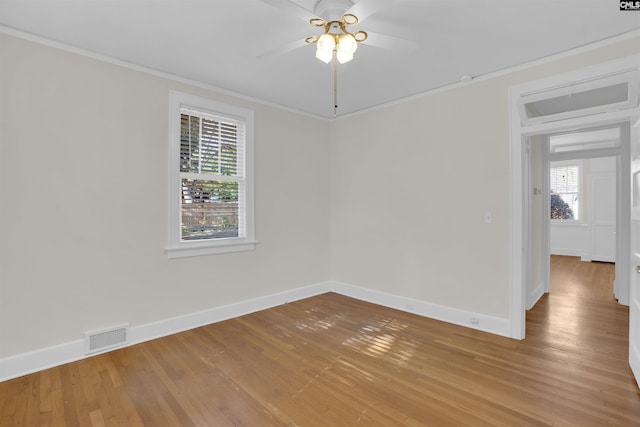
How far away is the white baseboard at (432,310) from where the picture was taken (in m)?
3.15

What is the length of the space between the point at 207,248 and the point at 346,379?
6.68ft

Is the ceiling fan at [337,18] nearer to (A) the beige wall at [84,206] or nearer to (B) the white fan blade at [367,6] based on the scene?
(B) the white fan blade at [367,6]

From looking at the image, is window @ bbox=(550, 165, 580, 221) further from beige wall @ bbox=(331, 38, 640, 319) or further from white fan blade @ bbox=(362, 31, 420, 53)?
white fan blade @ bbox=(362, 31, 420, 53)

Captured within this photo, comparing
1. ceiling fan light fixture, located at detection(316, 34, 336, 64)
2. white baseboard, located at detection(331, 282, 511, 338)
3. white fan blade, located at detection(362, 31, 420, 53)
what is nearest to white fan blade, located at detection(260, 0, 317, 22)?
ceiling fan light fixture, located at detection(316, 34, 336, 64)

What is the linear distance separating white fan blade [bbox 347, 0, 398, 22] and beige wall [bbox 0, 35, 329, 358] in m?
2.24

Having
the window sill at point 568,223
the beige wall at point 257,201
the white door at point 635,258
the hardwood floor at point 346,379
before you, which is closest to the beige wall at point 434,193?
the beige wall at point 257,201

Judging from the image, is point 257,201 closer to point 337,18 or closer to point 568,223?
point 337,18

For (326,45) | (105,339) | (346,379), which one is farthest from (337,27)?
(105,339)

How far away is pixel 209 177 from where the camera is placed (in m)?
3.48

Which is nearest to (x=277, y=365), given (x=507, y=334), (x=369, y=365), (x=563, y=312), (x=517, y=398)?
(x=369, y=365)

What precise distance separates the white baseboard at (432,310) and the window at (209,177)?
1.68 metres

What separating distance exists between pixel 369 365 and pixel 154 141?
2931 millimetres

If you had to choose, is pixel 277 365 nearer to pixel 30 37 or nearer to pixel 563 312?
pixel 30 37

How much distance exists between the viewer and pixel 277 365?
8.45ft
